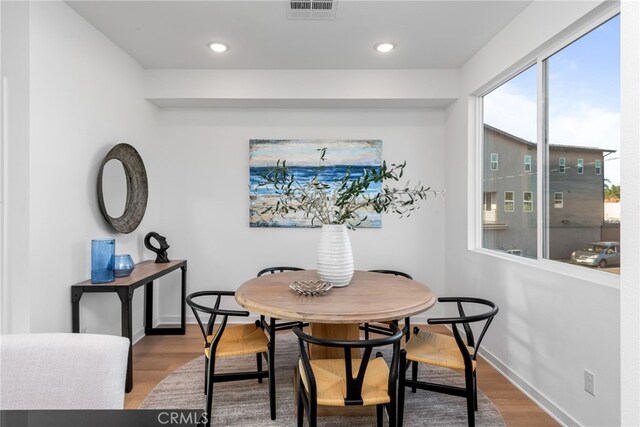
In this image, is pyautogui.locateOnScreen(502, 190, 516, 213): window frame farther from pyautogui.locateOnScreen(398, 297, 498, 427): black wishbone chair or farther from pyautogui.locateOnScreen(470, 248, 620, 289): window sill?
pyautogui.locateOnScreen(398, 297, 498, 427): black wishbone chair

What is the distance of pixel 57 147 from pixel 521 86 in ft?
11.0

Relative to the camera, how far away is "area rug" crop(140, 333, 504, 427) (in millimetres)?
A: 2016

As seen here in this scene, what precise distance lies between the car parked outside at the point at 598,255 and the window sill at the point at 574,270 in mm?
38

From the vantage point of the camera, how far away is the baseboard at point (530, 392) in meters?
1.98

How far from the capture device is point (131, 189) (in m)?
3.11

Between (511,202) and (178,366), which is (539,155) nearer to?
(511,202)

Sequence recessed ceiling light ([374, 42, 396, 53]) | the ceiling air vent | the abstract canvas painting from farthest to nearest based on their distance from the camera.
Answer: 1. the abstract canvas painting
2. recessed ceiling light ([374, 42, 396, 53])
3. the ceiling air vent

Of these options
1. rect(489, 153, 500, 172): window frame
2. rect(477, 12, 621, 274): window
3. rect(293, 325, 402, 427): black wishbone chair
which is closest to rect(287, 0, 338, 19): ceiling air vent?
rect(477, 12, 621, 274): window

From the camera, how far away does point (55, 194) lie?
7.40 feet

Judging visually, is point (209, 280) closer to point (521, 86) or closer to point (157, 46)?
point (157, 46)

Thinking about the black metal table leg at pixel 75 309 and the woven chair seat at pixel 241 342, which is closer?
the woven chair seat at pixel 241 342

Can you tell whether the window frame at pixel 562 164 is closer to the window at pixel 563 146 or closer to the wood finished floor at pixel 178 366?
the window at pixel 563 146

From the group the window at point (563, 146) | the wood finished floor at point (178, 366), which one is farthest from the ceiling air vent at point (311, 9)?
the wood finished floor at point (178, 366)

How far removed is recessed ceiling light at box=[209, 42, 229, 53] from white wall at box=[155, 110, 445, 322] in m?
0.81
